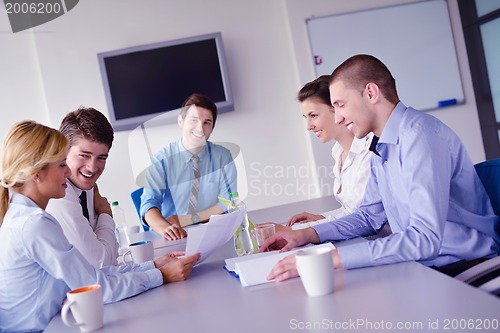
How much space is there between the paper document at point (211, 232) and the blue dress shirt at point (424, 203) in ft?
0.98

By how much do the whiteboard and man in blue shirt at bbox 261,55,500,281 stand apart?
128 inches

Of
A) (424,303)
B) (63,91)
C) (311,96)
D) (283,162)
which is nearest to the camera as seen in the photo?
(424,303)

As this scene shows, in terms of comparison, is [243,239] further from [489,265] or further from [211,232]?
[489,265]

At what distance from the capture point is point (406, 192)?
173 centimetres

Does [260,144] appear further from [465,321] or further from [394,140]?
[465,321]

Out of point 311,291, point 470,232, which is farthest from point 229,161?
point 311,291

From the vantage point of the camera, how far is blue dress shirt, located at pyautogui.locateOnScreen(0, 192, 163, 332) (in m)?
1.49

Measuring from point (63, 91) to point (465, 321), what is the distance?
4.40 m

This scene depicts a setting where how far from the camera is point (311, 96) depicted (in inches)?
113

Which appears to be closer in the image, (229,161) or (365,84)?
(365,84)

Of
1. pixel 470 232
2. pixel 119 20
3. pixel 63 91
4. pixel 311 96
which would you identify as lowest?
pixel 470 232

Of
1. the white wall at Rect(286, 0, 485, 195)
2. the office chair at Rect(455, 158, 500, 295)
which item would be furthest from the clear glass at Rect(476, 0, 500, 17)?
the office chair at Rect(455, 158, 500, 295)

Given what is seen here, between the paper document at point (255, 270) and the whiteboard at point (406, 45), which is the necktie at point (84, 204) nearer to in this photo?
the paper document at point (255, 270)

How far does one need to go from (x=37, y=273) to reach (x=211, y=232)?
519 mm
